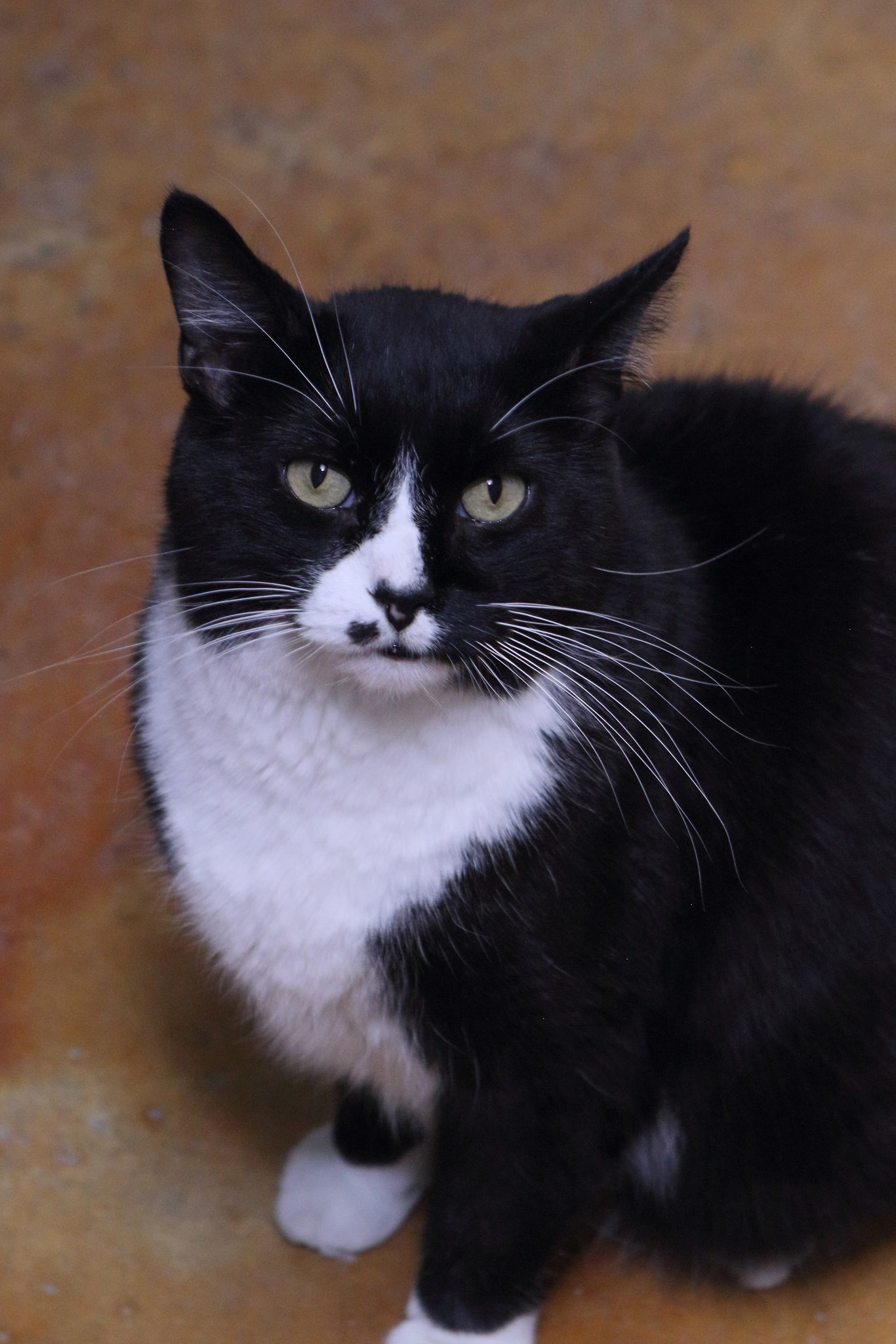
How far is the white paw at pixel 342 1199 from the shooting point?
136 centimetres

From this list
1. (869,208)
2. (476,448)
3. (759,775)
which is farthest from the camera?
(869,208)

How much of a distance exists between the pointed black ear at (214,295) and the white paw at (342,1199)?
2.50 feet

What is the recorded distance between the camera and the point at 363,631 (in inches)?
37.4

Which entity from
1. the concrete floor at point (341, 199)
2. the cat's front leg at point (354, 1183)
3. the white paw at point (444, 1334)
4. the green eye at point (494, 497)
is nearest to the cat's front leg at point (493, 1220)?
the white paw at point (444, 1334)

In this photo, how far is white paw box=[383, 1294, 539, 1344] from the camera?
4.07 ft

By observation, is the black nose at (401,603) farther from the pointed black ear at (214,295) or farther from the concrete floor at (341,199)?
the concrete floor at (341,199)

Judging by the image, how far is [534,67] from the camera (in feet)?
7.29

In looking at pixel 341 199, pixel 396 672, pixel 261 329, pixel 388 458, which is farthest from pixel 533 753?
pixel 341 199

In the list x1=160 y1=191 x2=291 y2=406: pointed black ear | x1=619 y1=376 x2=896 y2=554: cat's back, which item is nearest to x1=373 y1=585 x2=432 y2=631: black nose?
x1=160 y1=191 x2=291 y2=406: pointed black ear

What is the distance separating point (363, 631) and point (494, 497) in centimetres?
14

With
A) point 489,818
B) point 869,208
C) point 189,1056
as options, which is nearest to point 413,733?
point 489,818

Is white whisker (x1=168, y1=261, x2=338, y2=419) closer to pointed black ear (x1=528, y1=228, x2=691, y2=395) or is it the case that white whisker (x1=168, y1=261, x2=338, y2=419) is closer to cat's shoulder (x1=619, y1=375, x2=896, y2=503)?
pointed black ear (x1=528, y1=228, x2=691, y2=395)

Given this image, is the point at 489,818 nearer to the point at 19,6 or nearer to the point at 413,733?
the point at 413,733

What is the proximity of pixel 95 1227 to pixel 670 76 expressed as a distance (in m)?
1.78
